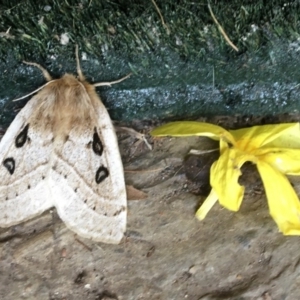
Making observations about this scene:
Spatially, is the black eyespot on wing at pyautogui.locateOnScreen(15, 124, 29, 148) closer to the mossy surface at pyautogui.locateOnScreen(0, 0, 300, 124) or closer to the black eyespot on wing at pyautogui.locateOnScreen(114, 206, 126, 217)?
the mossy surface at pyautogui.locateOnScreen(0, 0, 300, 124)

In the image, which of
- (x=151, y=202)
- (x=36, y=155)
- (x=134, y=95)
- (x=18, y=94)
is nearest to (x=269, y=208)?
(x=151, y=202)

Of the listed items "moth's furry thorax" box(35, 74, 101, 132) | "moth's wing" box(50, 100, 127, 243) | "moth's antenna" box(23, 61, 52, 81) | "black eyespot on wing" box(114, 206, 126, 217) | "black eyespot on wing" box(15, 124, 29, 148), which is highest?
"moth's antenna" box(23, 61, 52, 81)

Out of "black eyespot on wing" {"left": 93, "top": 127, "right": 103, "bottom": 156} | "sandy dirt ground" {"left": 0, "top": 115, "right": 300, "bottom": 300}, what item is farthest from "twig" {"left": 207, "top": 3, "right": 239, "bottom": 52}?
"black eyespot on wing" {"left": 93, "top": 127, "right": 103, "bottom": 156}

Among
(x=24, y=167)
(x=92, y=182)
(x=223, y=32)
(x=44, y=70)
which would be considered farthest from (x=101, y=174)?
(x=223, y=32)

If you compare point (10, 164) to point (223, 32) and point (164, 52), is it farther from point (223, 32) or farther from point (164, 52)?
point (223, 32)

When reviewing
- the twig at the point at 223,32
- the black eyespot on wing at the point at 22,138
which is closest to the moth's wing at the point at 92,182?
the black eyespot on wing at the point at 22,138

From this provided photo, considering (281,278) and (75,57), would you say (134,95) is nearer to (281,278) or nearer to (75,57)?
(75,57)
